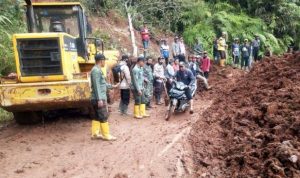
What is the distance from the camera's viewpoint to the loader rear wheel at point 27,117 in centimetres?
1018

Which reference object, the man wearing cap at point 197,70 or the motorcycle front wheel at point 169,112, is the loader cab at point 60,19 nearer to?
the motorcycle front wheel at point 169,112

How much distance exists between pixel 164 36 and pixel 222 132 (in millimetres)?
16707

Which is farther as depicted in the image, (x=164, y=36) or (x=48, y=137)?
(x=164, y=36)

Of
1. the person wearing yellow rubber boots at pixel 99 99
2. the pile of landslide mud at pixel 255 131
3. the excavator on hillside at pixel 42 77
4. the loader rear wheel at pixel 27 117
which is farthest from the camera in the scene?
the loader rear wheel at pixel 27 117

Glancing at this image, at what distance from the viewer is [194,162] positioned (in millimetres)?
7242

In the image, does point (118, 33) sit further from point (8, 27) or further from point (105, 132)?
point (105, 132)

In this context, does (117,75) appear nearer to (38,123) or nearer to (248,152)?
(38,123)

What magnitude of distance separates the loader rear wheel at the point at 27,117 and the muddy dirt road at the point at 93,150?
194mm

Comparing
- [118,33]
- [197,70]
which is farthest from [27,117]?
[118,33]

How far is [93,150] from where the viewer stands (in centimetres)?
824

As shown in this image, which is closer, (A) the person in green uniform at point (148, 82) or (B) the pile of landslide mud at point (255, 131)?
(B) the pile of landslide mud at point (255, 131)

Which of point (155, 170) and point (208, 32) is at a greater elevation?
point (208, 32)

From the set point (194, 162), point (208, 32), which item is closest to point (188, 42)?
point (208, 32)

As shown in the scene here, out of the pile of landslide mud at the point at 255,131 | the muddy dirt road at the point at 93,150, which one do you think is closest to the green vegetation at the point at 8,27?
the muddy dirt road at the point at 93,150
